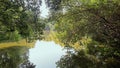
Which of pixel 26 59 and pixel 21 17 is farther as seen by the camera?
pixel 26 59

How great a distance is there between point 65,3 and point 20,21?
12.9 feet

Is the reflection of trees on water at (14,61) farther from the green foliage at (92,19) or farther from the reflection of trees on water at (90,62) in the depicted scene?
the green foliage at (92,19)

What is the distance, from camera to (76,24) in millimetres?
13281

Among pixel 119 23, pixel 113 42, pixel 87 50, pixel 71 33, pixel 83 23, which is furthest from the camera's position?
pixel 87 50

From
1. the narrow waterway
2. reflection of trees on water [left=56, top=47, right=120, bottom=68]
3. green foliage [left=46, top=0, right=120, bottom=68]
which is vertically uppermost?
green foliage [left=46, top=0, right=120, bottom=68]

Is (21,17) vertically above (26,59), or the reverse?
(21,17)

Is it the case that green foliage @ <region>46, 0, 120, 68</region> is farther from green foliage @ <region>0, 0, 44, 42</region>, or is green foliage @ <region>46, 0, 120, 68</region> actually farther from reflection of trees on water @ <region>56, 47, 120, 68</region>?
green foliage @ <region>0, 0, 44, 42</region>

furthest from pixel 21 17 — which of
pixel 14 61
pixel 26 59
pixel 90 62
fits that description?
pixel 26 59

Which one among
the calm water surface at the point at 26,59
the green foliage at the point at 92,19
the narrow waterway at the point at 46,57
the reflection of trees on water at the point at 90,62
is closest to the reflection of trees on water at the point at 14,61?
the calm water surface at the point at 26,59

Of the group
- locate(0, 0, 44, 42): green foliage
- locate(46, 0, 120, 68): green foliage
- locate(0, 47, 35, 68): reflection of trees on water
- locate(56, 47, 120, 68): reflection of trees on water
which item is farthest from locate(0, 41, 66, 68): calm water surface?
locate(0, 0, 44, 42): green foliage

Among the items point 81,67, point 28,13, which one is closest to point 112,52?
point 81,67

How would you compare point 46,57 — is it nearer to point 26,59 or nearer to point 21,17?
point 26,59

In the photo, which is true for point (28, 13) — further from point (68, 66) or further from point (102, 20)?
point (68, 66)

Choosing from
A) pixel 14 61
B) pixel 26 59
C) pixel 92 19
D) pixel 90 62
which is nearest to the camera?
pixel 92 19
